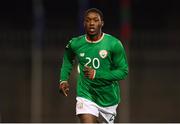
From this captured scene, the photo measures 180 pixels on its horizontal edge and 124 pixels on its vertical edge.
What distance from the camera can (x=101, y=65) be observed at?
7.72 metres

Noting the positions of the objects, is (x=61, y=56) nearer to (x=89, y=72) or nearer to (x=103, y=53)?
(x=103, y=53)

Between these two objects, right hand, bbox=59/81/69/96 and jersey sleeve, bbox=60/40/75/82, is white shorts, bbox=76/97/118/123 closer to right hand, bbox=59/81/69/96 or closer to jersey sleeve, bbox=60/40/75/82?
right hand, bbox=59/81/69/96

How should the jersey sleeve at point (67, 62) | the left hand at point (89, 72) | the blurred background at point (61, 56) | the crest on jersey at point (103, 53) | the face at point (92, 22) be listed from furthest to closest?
the blurred background at point (61, 56), the jersey sleeve at point (67, 62), the crest on jersey at point (103, 53), the face at point (92, 22), the left hand at point (89, 72)

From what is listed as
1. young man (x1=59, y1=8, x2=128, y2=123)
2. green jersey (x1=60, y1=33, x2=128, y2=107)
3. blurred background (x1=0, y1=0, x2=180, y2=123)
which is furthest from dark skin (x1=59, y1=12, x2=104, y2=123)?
blurred background (x1=0, y1=0, x2=180, y2=123)

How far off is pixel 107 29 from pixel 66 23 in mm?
1084

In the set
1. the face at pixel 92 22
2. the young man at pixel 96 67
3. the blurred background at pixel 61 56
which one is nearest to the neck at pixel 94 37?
the young man at pixel 96 67

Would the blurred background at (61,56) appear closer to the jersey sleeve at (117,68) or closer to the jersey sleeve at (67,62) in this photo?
the jersey sleeve at (67,62)

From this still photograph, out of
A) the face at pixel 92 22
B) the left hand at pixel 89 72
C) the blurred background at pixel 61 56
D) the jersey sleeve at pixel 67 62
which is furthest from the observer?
the blurred background at pixel 61 56

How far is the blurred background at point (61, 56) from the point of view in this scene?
1886 cm

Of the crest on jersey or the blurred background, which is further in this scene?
the blurred background

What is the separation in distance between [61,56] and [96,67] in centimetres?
1155

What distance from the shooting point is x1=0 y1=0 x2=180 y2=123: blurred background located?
1886 centimetres

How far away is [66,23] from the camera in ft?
64.6

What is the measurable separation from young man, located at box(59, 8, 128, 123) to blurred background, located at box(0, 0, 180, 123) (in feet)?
35.1
